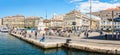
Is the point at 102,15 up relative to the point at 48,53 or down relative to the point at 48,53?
up

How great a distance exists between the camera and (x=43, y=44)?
117 feet

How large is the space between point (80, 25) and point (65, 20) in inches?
676

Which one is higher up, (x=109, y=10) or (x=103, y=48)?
(x=109, y=10)

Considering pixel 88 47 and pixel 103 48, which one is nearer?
pixel 103 48

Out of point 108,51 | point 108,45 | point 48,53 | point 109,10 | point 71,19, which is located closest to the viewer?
point 108,51

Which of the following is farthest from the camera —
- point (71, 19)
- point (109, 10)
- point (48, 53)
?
point (71, 19)

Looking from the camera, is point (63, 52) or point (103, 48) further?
point (63, 52)

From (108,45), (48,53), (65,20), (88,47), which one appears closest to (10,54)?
(48,53)

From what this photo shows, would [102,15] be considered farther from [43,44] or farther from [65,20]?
[43,44]

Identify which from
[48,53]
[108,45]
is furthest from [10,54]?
[108,45]

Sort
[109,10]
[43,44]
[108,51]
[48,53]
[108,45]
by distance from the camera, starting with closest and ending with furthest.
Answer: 1. [108,51]
2. [108,45]
3. [48,53]
4. [43,44]
5. [109,10]

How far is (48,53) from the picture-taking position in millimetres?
32094

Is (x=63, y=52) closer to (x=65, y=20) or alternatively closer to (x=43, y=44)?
(x=43, y=44)

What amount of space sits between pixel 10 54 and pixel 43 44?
5.49 metres
